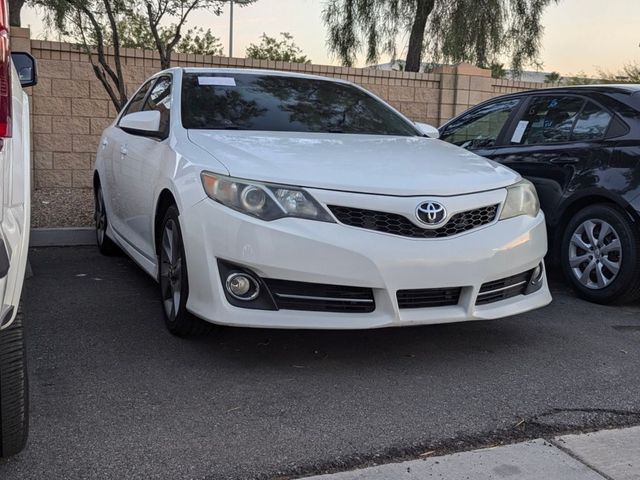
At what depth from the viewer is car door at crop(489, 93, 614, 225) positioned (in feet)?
16.8

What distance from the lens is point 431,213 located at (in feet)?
11.3

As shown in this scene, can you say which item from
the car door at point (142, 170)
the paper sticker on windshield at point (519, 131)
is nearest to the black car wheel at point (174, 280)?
the car door at point (142, 170)

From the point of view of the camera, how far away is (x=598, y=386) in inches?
137

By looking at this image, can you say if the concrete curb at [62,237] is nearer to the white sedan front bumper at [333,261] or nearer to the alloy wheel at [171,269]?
the alloy wheel at [171,269]

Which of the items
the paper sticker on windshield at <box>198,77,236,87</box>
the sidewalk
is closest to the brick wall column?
the paper sticker on windshield at <box>198,77,236,87</box>

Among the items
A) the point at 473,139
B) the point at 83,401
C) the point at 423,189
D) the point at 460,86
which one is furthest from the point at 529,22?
the point at 83,401

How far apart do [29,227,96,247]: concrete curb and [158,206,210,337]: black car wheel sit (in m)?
2.96

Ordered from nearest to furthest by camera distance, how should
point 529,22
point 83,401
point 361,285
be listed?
point 83,401 < point 361,285 < point 529,22

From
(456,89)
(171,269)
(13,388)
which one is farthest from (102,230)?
(456,89)

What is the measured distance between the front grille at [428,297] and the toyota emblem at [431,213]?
1.10ft

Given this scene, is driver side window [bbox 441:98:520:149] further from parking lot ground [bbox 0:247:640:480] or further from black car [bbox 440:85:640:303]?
parking lot ground [bbox 0:247:640:480]

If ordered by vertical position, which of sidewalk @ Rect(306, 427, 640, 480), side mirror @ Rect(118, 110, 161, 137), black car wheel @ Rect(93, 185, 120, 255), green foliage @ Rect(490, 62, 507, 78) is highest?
green foliage @ Rect(490, 62, 507, 78)

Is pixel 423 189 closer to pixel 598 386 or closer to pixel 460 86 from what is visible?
pixel 598 386

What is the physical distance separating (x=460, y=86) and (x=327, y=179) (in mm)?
8456
